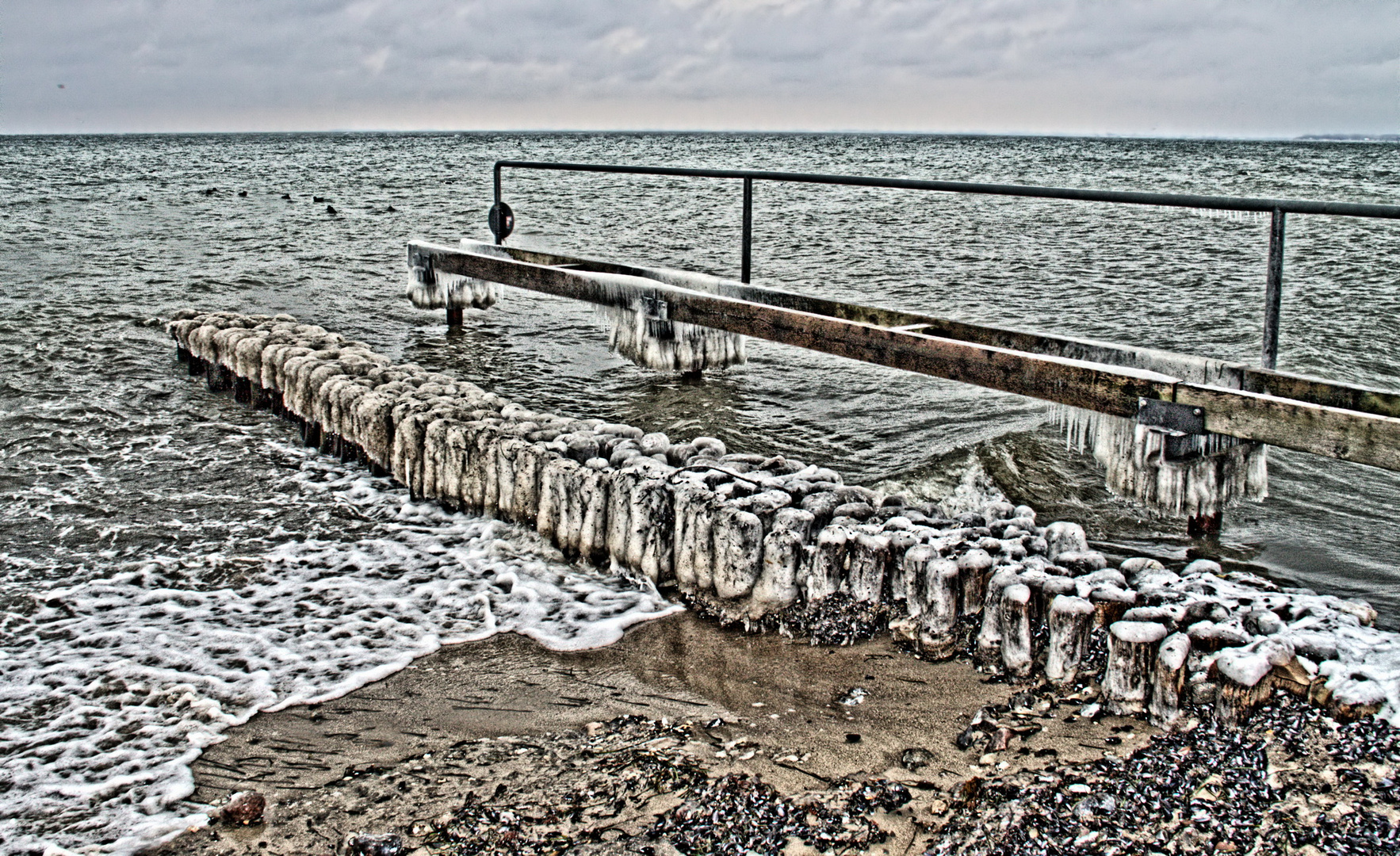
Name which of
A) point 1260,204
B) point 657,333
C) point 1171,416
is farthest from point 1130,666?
point 657,333

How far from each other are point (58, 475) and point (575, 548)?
3.80 m

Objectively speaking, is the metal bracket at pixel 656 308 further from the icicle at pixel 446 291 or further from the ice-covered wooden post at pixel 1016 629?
the ice-covered wooden post at pixel 1016 629

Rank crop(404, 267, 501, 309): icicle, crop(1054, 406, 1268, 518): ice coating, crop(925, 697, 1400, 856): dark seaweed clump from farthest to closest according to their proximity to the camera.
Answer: crop(404, 267, 501, 309): icicle
crop(1054, 406, 1268, 518): ice coating
crop(925, 697, 1400, 856): dark seaweed clump

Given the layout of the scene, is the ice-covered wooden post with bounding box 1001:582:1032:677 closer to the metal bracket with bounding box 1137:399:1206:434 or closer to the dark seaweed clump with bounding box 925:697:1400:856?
the dark seaweed clump with bounding box 925:697:1400:856

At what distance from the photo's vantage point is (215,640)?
4.56 m

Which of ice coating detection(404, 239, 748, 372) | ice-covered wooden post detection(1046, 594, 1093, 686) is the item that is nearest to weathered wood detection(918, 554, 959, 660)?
ice-covered wooden post detection(1046, 594, 1093, 686)

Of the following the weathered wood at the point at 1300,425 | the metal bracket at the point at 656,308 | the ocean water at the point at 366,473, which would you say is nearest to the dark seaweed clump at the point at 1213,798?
the weathered wood at the point at 1300,425

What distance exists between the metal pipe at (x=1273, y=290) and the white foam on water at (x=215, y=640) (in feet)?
10.5

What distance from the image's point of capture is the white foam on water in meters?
3.51

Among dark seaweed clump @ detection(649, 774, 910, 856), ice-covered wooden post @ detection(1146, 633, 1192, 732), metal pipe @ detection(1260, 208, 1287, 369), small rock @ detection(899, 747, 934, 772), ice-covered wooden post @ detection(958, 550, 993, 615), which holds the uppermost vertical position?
metal pipe @ detection(1260, 208, 1287, 369)

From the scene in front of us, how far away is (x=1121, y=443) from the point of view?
16.7ft

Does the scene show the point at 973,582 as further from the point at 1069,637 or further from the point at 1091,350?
the point at 1091,350

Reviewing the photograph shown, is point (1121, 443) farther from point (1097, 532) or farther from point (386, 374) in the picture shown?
point (386, 374)

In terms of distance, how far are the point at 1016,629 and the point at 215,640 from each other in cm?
331
